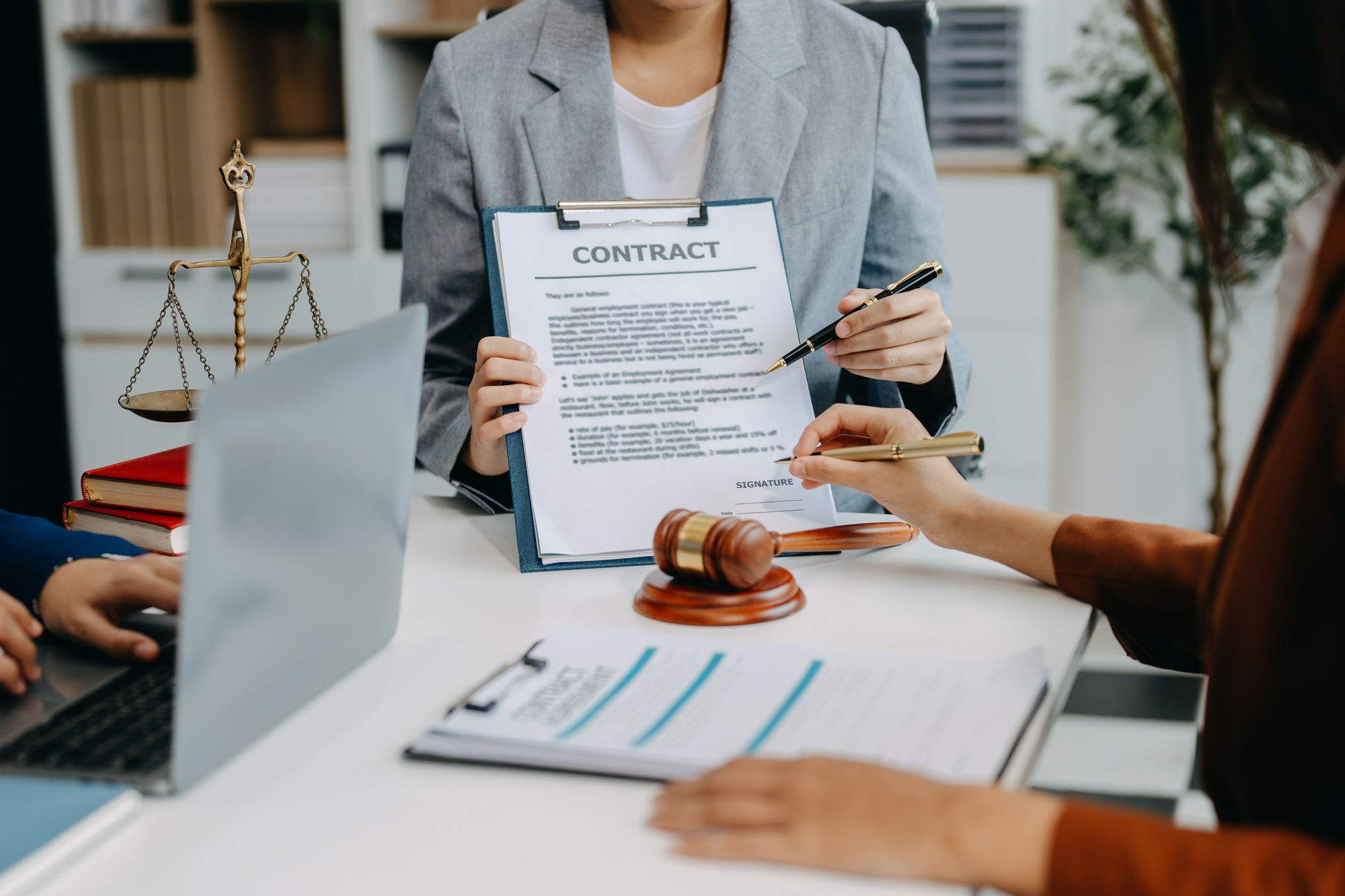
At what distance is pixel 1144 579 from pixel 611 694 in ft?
1.49

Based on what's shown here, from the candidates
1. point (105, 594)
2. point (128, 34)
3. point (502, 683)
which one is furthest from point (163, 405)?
point (128, 34)

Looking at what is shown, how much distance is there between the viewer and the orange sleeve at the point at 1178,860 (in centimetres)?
51

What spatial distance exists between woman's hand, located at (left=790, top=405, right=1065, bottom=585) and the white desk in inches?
1.3

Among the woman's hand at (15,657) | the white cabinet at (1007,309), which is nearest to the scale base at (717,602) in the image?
the woman's hand at (15,657)

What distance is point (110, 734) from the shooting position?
714 millimetres

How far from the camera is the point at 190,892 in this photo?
580 millimetres

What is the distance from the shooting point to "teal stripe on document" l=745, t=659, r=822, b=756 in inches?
26.8

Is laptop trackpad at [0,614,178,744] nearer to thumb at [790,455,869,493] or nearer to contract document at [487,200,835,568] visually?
contract document at [487,200,835,568]

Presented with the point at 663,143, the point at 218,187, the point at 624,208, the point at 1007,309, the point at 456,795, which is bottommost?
the point at 456,795

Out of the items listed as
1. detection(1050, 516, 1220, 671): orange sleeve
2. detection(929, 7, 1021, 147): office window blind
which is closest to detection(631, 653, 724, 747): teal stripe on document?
detection(1050, 516, 1220, 671): orange sleeve

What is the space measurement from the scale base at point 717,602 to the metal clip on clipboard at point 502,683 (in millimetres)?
138

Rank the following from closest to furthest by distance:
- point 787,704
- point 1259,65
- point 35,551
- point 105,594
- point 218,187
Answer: point 1259,65
point 787,704
point 105,594
point 35,551
point 218,187

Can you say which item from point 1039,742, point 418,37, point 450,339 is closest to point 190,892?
point 1039,742

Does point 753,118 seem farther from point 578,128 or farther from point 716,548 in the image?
point 716,548
